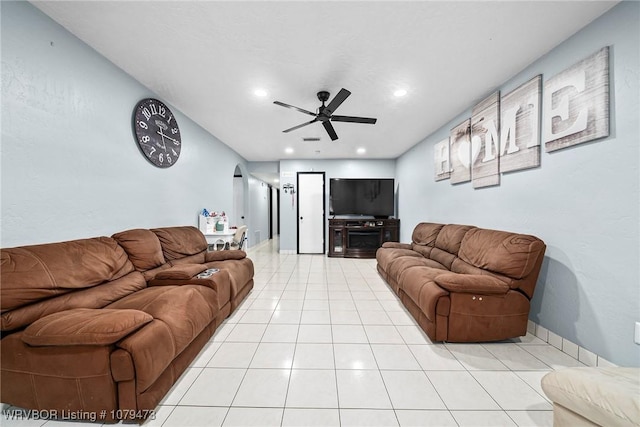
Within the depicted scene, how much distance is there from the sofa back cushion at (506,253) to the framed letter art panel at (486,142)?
72 cm

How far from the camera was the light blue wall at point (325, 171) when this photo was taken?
638 cm

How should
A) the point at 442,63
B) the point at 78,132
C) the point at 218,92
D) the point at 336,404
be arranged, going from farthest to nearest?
the point at 218,92
the point at 442,63
the point at 78,132
the point at 336,404

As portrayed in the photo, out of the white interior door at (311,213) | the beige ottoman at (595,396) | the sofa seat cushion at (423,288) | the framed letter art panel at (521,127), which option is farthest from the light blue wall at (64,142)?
the framed letter art panel at (521,127)

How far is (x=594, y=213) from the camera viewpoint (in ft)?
5.65

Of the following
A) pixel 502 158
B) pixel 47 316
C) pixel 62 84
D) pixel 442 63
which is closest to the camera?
pixel 47 316

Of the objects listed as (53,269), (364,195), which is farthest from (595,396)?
(364,195)

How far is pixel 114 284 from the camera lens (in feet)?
6.11

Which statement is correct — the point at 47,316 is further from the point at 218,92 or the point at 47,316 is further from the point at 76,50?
the point at 218,92

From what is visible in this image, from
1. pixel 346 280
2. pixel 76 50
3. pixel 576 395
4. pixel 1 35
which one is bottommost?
A: pixel 346 280

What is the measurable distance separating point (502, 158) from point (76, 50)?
4153 millimetres

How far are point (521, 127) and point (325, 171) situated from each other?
449 cm

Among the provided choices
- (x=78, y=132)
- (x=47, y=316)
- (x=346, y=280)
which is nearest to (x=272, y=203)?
(x=346, y=280)

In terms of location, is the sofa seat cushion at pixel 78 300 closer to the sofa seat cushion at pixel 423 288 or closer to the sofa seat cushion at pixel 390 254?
the sofa seat cushion at pixel 423 288

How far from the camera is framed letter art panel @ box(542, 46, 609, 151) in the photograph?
5.41 ft
